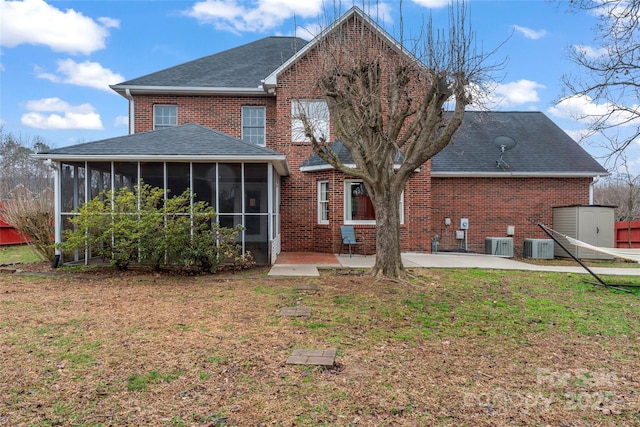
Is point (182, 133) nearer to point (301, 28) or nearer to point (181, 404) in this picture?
point (301, 28)

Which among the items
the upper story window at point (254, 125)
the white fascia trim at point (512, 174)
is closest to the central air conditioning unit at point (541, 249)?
the white fascia trim at point (512, 174)

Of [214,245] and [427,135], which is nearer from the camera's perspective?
[427,135]

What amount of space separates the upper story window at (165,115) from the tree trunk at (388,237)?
9.71 m

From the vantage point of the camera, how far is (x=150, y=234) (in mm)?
9258

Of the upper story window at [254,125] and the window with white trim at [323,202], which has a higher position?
the upper story window at [254,125]

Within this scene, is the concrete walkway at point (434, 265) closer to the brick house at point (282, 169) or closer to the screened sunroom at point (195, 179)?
the brick house at point (282, 169)

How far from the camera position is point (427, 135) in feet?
28.3

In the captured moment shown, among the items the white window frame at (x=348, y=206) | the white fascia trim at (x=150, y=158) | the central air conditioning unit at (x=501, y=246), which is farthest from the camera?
the central air conditioning unit at (x=501, y=246)

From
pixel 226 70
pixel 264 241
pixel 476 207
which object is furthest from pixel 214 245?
pixel 476 207

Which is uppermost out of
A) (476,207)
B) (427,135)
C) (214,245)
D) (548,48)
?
(548,48)

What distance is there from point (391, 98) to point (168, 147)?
586 centimetres

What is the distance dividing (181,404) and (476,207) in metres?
14.2

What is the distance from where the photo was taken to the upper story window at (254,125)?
49.9 ft

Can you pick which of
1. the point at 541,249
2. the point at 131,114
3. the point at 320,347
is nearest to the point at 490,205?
the point at 541,249
